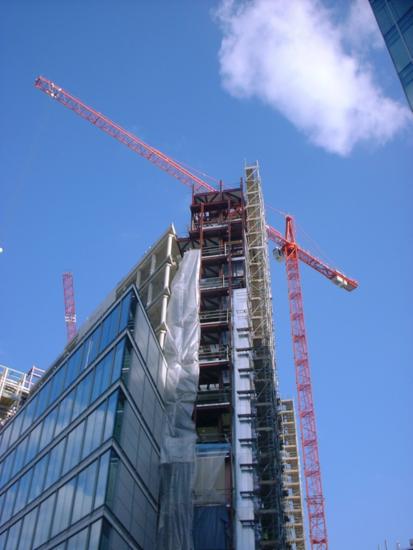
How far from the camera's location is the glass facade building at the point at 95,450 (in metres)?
37.1

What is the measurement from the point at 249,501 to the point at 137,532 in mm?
11297

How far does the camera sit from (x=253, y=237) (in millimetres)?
81688

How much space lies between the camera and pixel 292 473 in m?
109

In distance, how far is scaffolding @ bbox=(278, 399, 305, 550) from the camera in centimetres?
9831

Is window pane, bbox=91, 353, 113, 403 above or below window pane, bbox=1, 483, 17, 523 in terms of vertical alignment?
above

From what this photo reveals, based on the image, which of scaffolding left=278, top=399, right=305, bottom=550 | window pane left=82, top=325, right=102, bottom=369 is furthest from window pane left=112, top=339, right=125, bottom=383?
scaffolding left=278, top=399, right=305, bottom=550

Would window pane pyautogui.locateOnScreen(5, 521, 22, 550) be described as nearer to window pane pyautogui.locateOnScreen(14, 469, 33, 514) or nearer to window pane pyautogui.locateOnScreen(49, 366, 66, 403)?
window pane pyautogui.locateOnScreen(14, 469, 33, 514)

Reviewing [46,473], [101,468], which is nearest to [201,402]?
[46,473]

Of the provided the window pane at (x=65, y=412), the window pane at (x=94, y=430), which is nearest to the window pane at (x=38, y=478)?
the window pane at (x=65, y=412)

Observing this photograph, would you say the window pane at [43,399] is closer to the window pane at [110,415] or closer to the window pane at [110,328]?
the window pane at [110,328]

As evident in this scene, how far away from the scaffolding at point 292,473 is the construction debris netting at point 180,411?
42.0 m

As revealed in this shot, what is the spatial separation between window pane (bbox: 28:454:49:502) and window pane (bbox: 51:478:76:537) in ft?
12.8

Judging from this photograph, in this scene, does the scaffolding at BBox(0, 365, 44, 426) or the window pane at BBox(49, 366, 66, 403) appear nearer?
the window pane at BBox(49, 366, 66, 403)

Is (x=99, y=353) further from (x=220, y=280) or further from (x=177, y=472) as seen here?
(x=220, y=280)
